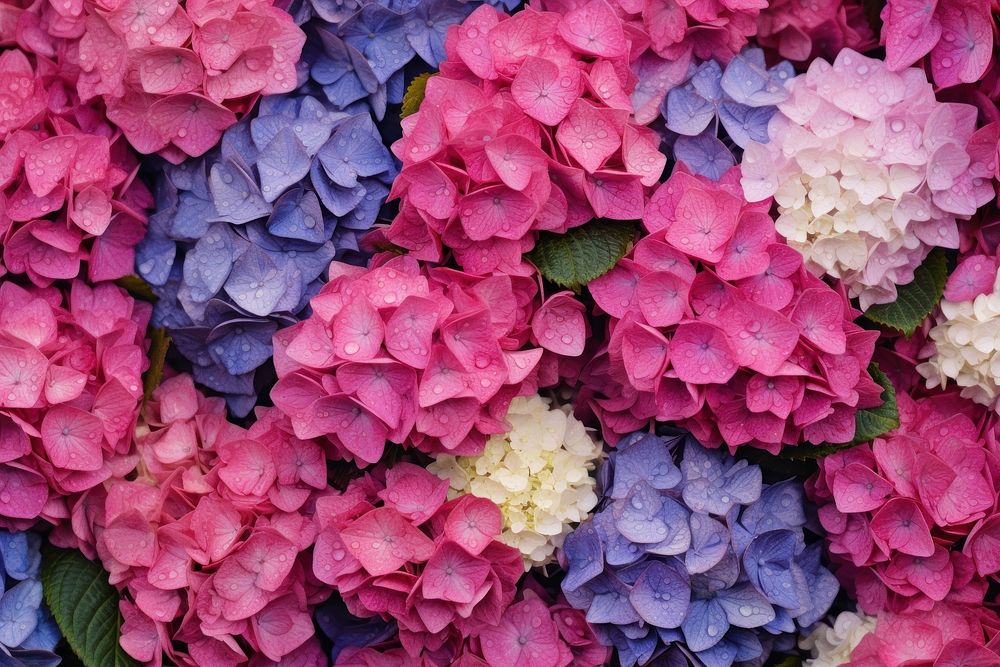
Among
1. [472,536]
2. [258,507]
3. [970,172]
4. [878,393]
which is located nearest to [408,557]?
[472,536]

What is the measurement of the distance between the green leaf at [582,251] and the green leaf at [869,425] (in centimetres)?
45

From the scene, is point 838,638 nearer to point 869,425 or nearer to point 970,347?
point 869,425

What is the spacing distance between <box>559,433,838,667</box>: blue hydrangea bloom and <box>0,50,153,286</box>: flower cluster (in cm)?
95

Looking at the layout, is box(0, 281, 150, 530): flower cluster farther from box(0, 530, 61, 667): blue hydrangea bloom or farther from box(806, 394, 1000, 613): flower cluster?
box(806, 394, 1000, 613): flower cluster

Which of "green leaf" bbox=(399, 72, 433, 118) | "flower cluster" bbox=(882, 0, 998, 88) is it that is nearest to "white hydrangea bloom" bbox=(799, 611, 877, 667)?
"flower cluster" bbox=(882, 0, 998, 88)

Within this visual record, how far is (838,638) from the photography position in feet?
5.94

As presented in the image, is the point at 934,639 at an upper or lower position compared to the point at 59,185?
lower

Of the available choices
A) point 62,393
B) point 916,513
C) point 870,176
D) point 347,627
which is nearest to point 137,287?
point 62,393

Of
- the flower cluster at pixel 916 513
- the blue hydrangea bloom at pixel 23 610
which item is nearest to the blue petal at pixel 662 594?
the flower cluster at pixel 916 513

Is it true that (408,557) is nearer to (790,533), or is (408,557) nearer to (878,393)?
(790,533)

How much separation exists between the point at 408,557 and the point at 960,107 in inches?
46.5

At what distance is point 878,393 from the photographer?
171 centimetres

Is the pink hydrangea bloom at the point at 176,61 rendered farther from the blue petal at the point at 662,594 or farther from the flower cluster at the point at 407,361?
the blue petal at the point at 662,594

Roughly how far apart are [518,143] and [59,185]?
77cm
